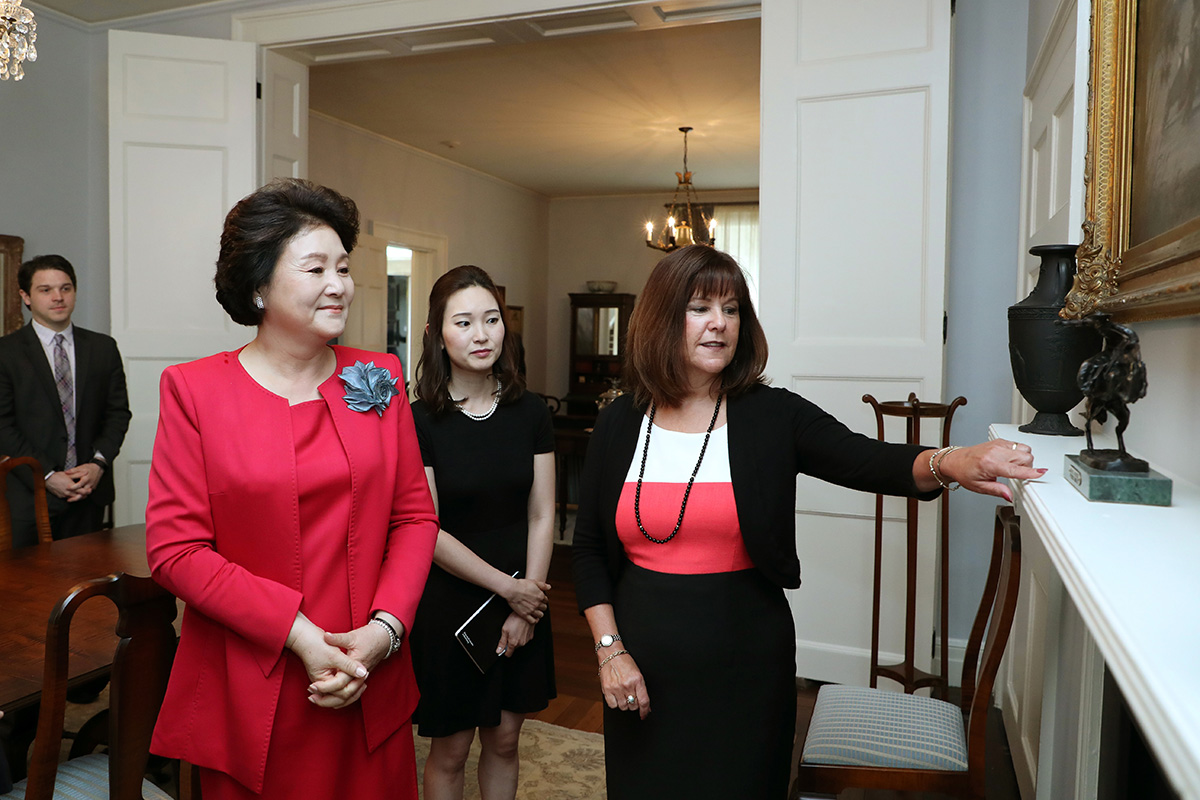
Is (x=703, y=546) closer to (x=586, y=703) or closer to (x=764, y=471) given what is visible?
(x=764, y=471)

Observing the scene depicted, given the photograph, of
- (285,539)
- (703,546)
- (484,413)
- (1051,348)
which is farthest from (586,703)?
(1051,348)

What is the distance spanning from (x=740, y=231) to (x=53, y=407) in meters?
7.64

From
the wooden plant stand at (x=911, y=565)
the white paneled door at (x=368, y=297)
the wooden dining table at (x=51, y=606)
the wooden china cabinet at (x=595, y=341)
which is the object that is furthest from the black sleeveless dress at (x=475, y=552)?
the wooden china cabinet at (x=595, y=341)

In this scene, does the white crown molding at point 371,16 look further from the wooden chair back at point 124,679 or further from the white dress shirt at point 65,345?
the wooden chair back at point 124,679

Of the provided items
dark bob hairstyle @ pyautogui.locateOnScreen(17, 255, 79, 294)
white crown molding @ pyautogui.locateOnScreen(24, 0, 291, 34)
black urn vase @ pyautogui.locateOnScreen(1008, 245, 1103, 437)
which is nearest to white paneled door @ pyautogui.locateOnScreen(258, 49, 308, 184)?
white crown molding @ pyautogui.locateOnScreen(24, 0, 291, 34)

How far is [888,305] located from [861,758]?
193cm

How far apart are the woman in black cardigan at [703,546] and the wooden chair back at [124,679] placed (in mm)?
789

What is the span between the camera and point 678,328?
5.56 ft

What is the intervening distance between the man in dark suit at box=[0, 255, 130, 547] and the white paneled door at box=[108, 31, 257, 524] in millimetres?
574

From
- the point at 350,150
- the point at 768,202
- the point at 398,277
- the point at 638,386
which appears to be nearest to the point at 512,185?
the point at 398,277

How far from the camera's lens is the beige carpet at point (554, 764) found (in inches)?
104

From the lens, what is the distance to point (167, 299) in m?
4.23

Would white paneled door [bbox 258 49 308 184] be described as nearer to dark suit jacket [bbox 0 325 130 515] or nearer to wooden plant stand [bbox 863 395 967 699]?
dark suit jacket [bbox 0 325 130 515]

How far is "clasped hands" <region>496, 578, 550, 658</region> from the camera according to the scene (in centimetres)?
200
